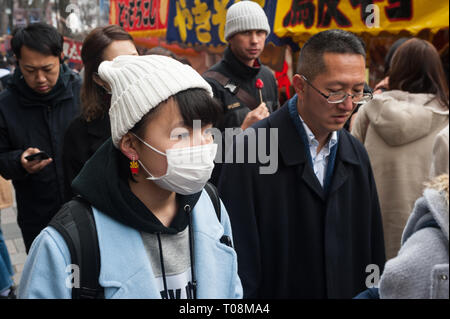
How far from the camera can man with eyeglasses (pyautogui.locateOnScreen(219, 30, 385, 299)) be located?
2484 millimetres

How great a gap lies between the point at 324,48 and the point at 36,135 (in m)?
2.23

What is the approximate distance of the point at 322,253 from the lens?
250 centimetres

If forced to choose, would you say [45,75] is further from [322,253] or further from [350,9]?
[350,9]

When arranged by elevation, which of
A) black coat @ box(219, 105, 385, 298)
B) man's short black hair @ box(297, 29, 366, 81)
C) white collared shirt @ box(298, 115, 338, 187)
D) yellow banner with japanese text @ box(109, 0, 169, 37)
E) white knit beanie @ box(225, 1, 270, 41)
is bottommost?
black coat @ box(219, 105, 385, 298)

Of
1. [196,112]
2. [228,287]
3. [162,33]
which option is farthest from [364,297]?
[162,33]

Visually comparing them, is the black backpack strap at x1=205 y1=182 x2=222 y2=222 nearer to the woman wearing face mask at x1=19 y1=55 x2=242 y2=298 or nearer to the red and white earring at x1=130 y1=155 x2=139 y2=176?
the woman wearing face mask at x1=19 y1=55 x2=242 y2=298

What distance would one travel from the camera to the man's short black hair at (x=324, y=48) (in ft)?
8.41

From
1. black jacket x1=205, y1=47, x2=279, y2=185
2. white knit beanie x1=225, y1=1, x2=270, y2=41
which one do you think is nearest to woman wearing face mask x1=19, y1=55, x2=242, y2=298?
black jacket x1=205, y1=47, x2=279, y2=185

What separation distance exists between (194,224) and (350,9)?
16.3ft

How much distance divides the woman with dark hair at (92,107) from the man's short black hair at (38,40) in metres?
0.61

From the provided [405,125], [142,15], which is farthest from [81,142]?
[142,15]

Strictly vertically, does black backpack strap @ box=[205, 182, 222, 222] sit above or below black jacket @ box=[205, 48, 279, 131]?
below

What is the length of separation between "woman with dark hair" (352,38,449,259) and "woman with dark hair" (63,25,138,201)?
77.5 inches

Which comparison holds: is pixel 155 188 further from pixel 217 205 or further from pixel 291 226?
pixel 291 226
